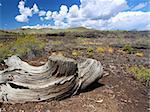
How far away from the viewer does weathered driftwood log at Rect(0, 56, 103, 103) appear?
6.34 metres

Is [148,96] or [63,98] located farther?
[148,96]

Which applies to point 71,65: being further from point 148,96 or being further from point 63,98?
point 148,96

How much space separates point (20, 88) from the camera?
6.49 m

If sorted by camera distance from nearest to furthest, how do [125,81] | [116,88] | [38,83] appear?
[38,83] → [116,88] → [125,81]

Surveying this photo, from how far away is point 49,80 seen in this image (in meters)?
6.55

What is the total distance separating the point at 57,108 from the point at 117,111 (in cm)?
119

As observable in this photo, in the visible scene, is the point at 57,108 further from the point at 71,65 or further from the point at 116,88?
the point at 116,88

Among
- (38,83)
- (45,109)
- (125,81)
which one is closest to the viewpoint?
(45,109)

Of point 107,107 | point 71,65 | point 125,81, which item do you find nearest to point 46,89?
point 71,65

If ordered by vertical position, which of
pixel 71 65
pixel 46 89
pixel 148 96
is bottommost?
pixel 148 96

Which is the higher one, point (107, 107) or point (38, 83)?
point (38, 83)

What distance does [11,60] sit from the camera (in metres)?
7.63

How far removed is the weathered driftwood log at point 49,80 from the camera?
6340mm

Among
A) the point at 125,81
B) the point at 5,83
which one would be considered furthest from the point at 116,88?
the point at 5,83
